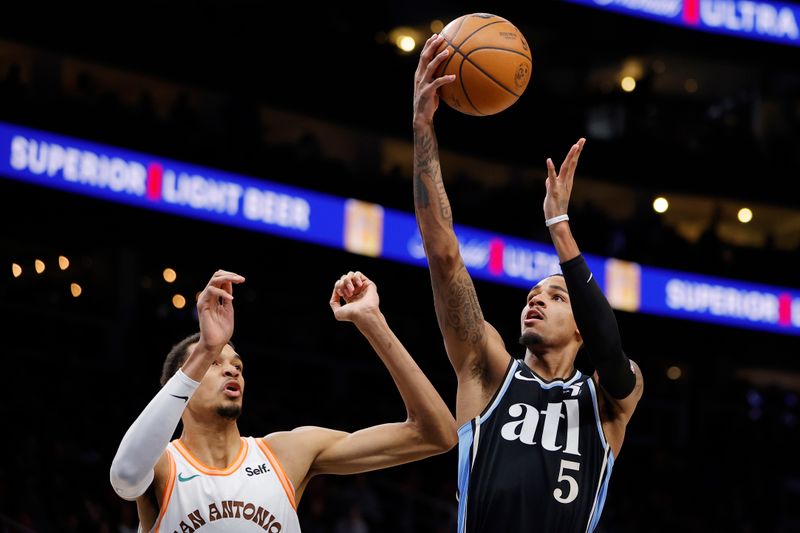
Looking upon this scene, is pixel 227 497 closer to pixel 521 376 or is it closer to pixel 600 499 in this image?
pixel 521 376

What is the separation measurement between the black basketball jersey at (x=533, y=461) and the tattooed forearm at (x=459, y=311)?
0.78 feet

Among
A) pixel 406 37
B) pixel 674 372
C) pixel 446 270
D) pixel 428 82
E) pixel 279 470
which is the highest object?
pixel 406 37

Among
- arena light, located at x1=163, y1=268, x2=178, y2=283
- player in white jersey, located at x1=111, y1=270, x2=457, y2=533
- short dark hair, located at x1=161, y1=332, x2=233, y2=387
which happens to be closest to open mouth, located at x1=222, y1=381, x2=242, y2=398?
player in white jersey, located at x1=111, y1=270, x2=457, y2=533

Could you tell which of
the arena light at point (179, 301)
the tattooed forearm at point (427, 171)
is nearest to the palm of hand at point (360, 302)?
the tattooed forearm at point (427, 171)

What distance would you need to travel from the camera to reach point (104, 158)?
1382 cm

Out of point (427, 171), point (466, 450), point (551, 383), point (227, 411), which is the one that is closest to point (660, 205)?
point (551, 383)

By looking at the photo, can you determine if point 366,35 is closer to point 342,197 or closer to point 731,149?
point 342,197

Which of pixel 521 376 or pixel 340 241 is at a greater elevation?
pixel 340 241

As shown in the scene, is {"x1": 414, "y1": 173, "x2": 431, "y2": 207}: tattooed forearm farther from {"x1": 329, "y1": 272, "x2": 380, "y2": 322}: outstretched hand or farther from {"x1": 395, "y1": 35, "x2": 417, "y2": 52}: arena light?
{"x1": 395, "y1": 35, "x2": 417, "y2": 52}: arena light

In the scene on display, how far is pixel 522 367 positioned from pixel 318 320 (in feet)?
46.2

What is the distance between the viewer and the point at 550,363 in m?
4.59

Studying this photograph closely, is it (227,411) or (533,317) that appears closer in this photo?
(227,411)

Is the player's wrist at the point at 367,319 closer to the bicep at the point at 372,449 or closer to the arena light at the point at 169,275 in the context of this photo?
the bicep at the point at 372,449

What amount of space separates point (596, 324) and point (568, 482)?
592mm
